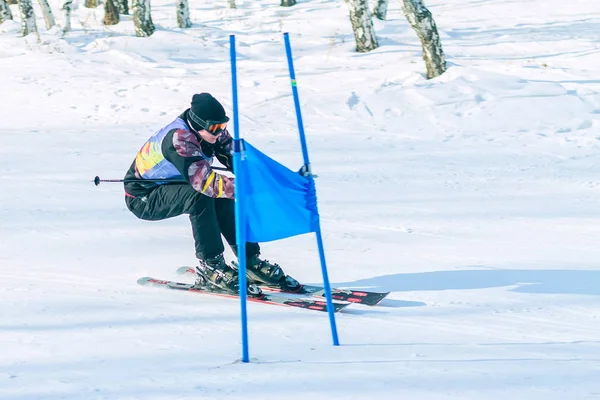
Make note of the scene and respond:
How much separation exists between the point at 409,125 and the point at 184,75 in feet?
15.1

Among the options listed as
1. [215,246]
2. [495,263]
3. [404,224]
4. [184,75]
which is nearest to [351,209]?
[404,224]

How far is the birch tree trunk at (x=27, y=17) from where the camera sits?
52.8 ft

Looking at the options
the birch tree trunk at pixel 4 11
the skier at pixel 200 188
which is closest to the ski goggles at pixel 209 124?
the skier at pixel 200 188

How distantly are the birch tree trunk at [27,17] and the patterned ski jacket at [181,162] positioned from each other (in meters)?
11.4

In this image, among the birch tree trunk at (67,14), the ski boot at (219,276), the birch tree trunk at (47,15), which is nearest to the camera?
the ski boot at (219,276)

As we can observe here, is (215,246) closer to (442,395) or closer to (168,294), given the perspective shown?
(168,294)

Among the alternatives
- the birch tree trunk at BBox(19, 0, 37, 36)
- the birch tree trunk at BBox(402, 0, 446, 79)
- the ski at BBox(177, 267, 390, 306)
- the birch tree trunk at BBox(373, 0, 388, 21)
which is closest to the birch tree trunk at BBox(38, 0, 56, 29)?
the birch tree trunk at BBox(19, 0, 37, 36)

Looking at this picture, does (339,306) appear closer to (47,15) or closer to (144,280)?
(144,280)

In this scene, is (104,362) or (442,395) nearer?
(442,395)

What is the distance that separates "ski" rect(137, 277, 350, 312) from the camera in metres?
5.29

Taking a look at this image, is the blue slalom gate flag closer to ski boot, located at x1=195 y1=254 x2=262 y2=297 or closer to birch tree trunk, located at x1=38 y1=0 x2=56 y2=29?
ski boot, located at x1=195 y1=254 x2=262 y2=297

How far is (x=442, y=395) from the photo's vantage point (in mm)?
3574

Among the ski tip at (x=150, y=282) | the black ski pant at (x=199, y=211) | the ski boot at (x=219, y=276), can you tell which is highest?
the black ski pant at (x=199, y=211)

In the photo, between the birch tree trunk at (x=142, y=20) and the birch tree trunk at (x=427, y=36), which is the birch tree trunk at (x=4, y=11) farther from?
the birch tree trunk at (x=427, y=36)
